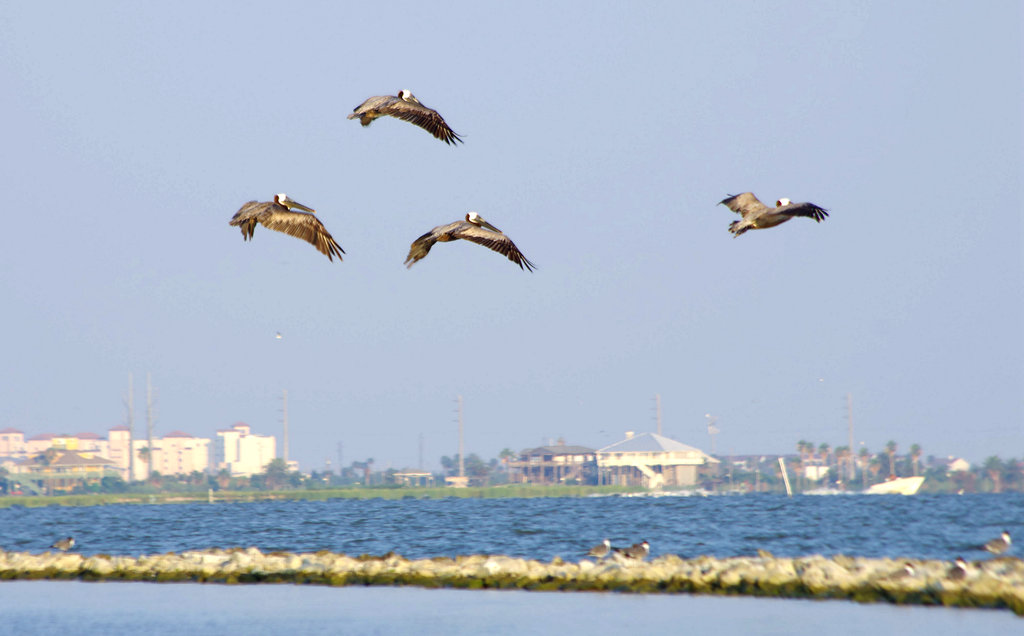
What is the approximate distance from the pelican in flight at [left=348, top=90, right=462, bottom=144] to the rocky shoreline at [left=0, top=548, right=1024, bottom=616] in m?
8.37

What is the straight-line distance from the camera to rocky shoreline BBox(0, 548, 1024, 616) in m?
19.6

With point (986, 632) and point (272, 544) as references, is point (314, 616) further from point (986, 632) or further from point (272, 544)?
point (272, 544)

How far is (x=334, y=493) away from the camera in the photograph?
156750mm

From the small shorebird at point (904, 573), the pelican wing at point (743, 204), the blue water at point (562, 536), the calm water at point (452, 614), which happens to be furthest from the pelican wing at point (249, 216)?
the blue water at point (562, 536)

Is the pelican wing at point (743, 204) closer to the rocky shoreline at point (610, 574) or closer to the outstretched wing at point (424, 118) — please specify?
the outstretched wing at point (424, 118)

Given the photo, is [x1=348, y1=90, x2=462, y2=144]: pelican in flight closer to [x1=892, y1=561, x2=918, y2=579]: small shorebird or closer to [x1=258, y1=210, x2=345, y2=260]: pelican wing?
[x1=258, y1=210, x2=345, y2=260]: pelican wing

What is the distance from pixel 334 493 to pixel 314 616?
14016 centimetres

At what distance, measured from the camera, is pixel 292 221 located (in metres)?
18.0

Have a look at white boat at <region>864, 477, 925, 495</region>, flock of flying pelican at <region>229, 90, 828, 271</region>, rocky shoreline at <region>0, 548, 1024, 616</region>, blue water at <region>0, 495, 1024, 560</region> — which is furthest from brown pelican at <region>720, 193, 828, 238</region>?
white boat at <region>864, 477, 925, 495</region>

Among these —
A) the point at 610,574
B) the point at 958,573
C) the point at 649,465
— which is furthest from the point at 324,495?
the point at 958,573

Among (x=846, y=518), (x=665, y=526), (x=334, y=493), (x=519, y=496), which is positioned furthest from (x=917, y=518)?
(x=334, y=493)

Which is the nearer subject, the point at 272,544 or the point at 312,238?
the point at 312,238

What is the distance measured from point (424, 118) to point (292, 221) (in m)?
3.04

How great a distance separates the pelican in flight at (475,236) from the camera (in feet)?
58.1
